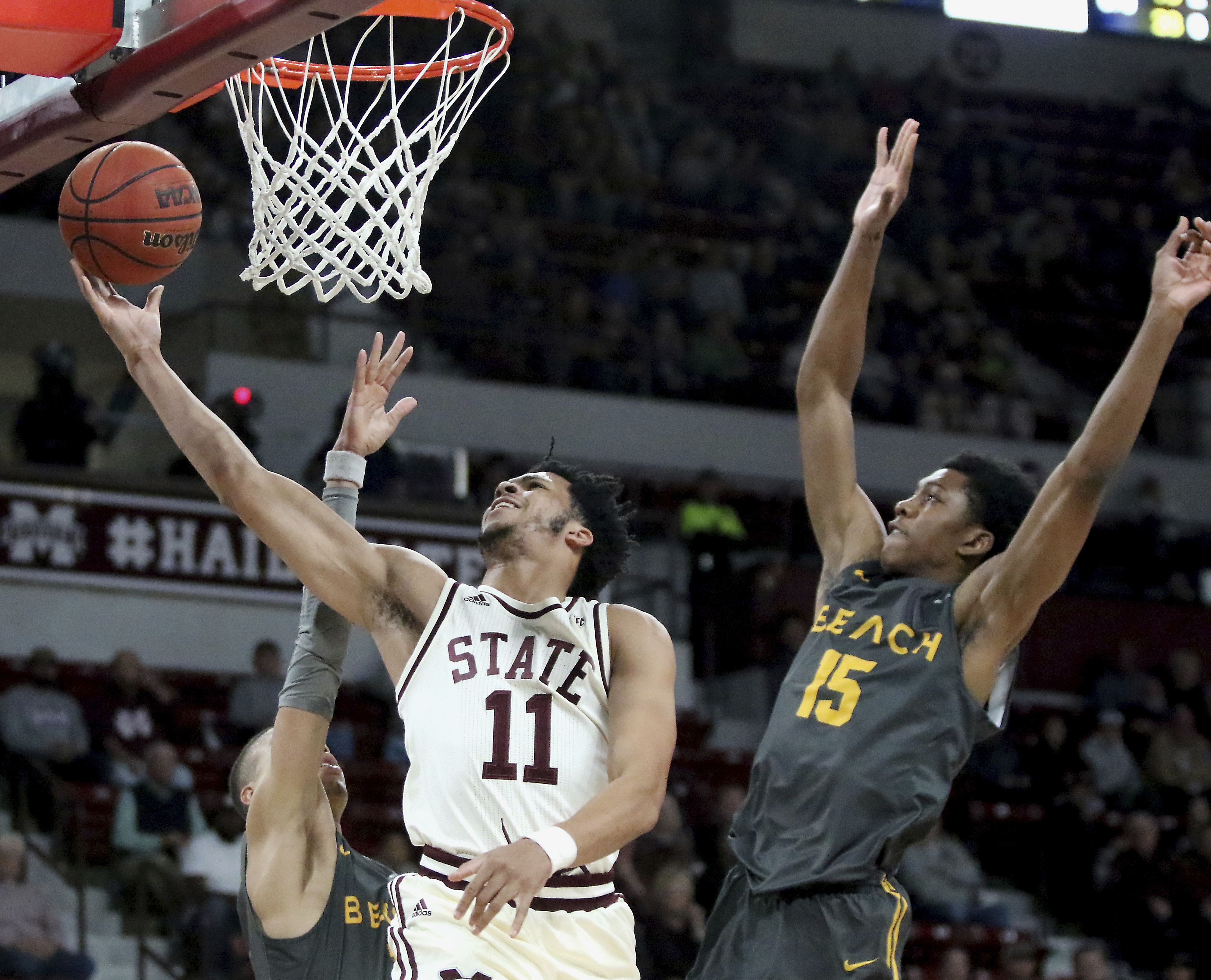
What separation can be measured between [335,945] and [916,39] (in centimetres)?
1555

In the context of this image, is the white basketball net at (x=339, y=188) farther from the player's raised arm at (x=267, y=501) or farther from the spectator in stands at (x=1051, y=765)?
the spectator in stands at (x=1051, y=765)

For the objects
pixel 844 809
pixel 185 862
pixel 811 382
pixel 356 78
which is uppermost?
pixel 356 78

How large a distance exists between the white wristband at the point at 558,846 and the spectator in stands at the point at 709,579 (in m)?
9.06

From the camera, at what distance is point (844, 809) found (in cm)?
378

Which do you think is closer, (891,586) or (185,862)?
(891,586)

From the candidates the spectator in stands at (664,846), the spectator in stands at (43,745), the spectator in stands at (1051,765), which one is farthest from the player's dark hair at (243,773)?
the spectator in stands at (1051,765)

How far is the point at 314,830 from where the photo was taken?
453cm

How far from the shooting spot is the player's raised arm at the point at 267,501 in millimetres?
4023

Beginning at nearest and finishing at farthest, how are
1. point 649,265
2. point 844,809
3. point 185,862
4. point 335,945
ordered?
point 844,809 → point 335,945 → point 185,862 → point 649,265

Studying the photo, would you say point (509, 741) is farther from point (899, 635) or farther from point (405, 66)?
point (405, 66)

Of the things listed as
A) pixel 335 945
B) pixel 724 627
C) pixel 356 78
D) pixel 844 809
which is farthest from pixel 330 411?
pixel 844 809

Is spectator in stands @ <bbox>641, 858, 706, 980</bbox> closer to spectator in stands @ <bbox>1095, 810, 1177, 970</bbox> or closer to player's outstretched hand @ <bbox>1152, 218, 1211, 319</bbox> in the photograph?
spectator in stands @ <bbox>1095, 810, 1177, 970</bbox>

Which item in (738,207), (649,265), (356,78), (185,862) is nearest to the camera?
(356,78)

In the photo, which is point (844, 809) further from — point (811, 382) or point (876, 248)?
point (876, 248)
